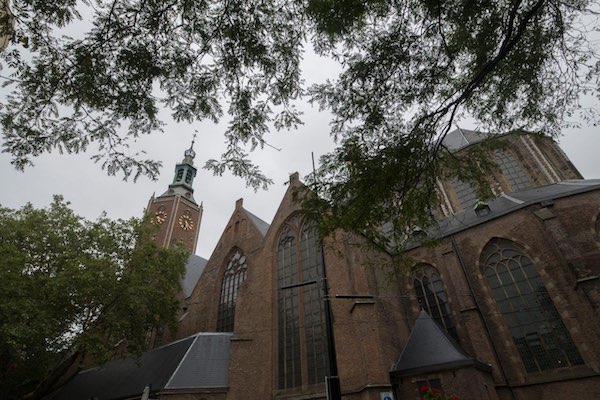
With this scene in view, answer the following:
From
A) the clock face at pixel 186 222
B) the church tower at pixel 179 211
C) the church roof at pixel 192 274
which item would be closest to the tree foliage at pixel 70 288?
the church roof at pixel 192 274

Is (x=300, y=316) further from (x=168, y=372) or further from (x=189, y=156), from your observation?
(x=189, y=156)

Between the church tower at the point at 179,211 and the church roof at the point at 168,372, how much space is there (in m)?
17.3

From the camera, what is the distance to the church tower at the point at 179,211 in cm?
3821

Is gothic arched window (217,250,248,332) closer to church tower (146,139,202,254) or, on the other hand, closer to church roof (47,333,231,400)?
church roof (47,333,231,400)

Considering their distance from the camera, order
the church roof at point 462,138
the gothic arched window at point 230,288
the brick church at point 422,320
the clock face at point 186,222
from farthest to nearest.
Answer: the clock face at point 186,222 → the church roof at point 462,138 → the gothic arched window at point 230,288 → the brick church at point 422,320

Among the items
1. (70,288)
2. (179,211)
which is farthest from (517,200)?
(179,211)

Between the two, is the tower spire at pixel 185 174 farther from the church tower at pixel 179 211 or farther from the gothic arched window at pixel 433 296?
Answer: the gothic arched window at pixel 433 296

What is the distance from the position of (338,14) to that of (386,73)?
1.44 m

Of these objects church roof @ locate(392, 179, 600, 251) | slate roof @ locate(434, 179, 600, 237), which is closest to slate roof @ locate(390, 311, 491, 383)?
church roof @ locate(392, 179, 600, 251)

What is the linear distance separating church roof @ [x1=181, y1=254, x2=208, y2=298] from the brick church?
7004 mm

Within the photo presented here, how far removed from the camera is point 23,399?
15.9 m

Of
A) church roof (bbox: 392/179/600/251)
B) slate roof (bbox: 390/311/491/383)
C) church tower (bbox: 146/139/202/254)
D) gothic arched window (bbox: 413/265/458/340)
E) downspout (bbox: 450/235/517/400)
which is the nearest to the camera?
slate roof (bbox: 390/311/491/383)

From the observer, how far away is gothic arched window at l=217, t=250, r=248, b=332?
20.4 m

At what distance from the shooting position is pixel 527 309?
1470 centimetres
